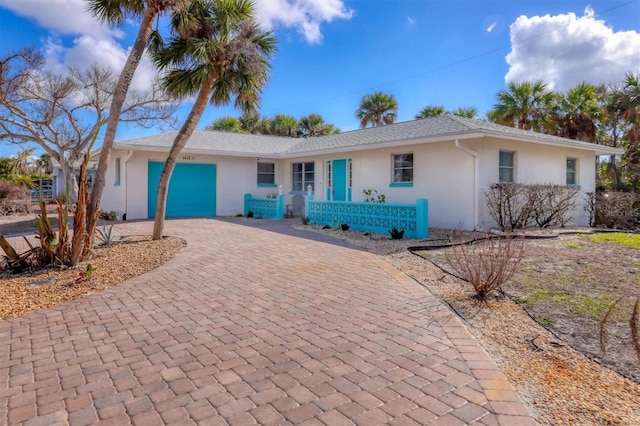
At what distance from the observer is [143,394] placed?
9.64ft

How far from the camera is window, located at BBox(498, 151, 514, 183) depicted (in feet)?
42.8

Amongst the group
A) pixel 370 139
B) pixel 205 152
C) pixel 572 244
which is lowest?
pixel 572 244

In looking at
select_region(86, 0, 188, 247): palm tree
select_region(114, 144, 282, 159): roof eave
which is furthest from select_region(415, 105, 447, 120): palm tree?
select_region(86, 0, 188, 247): palm tree

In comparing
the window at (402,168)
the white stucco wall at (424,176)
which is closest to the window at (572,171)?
the white stucco wall at (424,176)

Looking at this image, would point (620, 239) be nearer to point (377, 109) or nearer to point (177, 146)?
point (177, 146)

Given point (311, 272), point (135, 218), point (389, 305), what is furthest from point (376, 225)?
point (135, 218)

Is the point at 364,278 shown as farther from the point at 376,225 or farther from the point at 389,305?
the point at 376,225

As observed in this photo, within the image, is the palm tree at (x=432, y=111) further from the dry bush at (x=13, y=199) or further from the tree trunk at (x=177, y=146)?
the dry bush at (x=13, y=199)

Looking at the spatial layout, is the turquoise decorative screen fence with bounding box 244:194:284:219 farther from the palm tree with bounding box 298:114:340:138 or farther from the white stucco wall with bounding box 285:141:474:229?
the palm tree with bounding box 298:114:340:138

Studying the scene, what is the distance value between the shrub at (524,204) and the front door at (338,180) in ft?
20.6

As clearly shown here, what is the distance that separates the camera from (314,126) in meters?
32.2

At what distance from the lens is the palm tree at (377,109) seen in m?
27.3

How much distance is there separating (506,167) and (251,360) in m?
12.2

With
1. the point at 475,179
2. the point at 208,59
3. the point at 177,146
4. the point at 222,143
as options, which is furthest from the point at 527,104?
the point at 177,146
